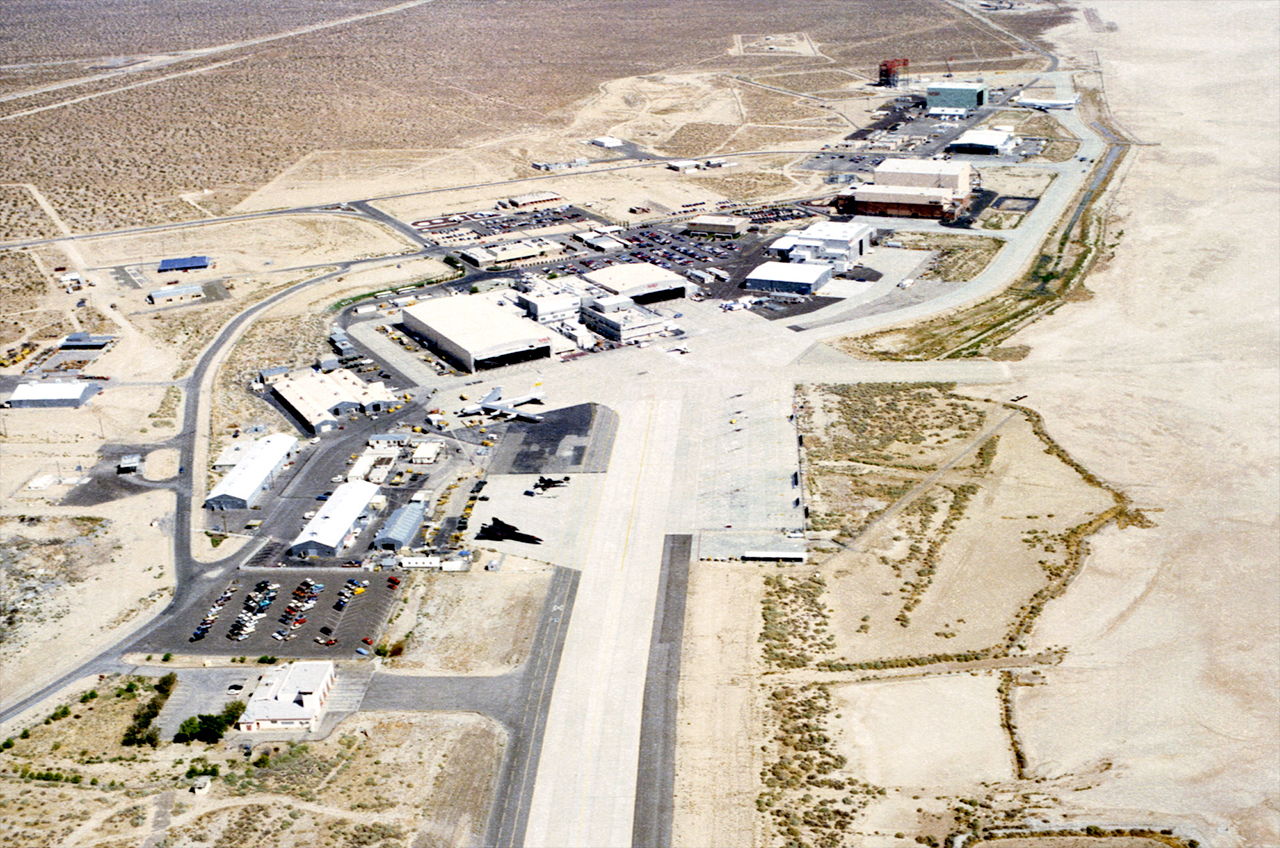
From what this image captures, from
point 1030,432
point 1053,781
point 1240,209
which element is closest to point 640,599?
point 1053,781

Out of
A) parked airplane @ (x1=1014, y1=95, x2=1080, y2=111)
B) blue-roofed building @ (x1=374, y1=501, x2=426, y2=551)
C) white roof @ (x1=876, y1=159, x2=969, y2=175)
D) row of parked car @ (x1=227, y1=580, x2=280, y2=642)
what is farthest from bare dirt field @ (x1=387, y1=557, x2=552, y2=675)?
parked airplane @ (x1=1014, y1=95, x2=1080, y2=111)

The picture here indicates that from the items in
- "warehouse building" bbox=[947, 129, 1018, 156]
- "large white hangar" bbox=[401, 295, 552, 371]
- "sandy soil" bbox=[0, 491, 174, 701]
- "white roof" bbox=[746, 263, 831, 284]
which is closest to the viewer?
"sandy soil" bbox=[0, 491, 174, 701]

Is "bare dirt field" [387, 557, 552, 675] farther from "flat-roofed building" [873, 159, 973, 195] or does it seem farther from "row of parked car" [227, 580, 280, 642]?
"flat-roofed building" [873, 159, 973, 195]

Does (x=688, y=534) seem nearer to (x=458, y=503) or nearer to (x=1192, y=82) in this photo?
(x=458, y=503)

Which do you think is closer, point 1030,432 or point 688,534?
point 688,534

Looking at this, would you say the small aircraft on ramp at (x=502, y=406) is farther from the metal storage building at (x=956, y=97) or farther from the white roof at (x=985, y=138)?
the metal storage building at (x=956, y=97)

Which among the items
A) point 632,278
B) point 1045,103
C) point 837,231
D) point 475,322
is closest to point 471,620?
point 475,322
